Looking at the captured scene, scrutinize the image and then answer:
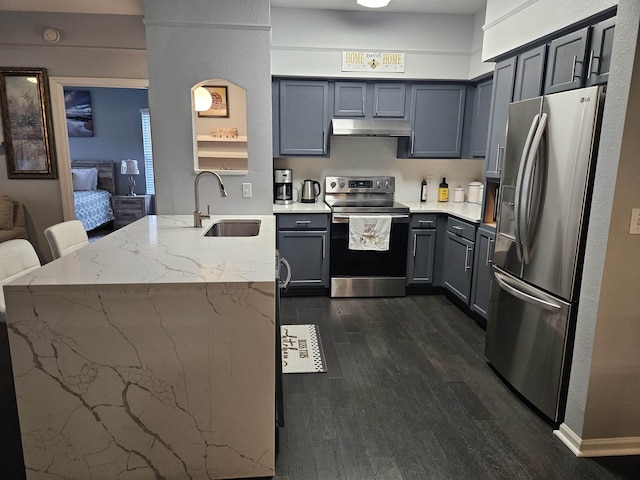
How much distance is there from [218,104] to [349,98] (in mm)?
1488

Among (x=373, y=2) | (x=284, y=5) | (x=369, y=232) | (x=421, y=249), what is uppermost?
(x=284, y=5)

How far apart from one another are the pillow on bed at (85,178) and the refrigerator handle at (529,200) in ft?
22.3

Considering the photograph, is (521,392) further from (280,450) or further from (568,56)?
(568,56)

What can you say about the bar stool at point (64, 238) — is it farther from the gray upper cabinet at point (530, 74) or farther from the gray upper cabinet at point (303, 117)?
the gray upper cabinet at point (530, 74)

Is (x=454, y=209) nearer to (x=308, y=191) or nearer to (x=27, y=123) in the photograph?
(x=308, y=191)

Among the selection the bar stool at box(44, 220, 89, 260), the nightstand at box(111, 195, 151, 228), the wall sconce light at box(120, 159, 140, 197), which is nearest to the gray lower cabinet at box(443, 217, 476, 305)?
the bar stool at box(44, 220, 89, 260)

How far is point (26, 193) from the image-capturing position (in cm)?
435

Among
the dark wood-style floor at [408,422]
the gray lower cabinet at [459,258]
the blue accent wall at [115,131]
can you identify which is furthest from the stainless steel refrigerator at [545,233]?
the blue accent wall at [115,131]

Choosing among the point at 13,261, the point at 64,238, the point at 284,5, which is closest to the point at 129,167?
the point at 284,5

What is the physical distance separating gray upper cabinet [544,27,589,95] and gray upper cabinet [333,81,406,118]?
1.80 metres

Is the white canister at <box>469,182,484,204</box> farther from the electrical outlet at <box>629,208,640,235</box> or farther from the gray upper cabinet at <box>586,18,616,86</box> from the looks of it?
the electrical outlet at <box>629,208,640,235</box>

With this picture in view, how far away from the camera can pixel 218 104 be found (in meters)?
4.54

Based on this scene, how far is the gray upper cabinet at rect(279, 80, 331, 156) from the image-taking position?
3963 millimetres

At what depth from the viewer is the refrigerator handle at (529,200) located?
6.84 feet
